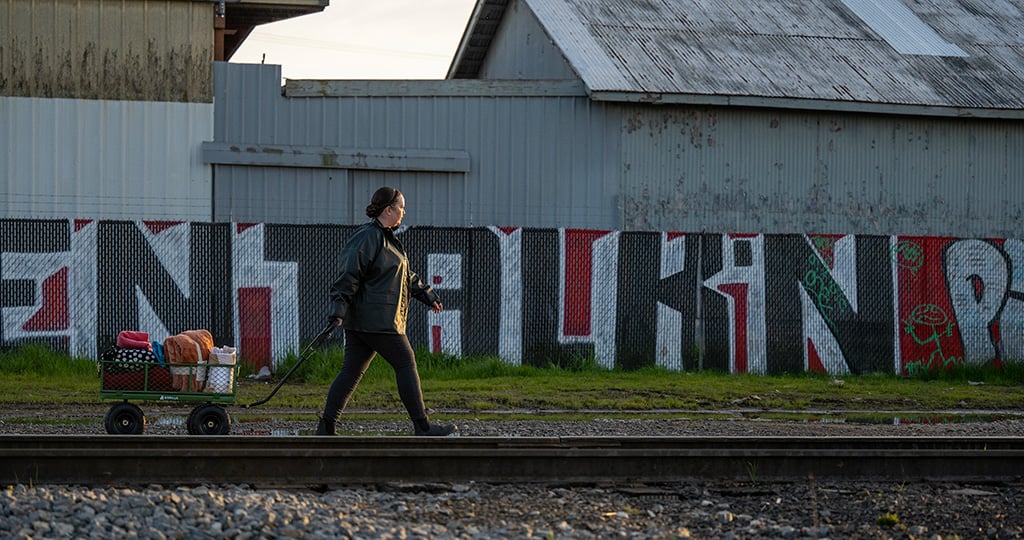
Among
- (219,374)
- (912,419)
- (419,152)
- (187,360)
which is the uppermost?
(419,152)

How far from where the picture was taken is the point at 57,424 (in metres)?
11.2

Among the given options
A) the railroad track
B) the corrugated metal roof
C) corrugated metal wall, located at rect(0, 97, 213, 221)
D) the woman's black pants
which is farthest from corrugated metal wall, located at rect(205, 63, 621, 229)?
the railroad track

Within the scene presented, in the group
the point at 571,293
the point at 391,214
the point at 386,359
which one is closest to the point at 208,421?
the point at 386,359

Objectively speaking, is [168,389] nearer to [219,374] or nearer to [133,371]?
[133,371]

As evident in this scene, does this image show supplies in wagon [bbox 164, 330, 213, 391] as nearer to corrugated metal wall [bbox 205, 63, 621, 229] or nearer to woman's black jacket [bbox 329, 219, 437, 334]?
woman's black jacket [bbox 329, 219, 437, 334]

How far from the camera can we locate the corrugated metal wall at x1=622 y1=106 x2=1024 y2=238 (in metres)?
20.6

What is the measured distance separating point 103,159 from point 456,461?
43.0 feet

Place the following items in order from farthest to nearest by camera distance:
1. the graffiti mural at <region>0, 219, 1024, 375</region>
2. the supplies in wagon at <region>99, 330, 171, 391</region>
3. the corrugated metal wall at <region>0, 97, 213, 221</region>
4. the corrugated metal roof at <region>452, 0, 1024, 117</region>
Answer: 1. the corrugated metal roof at <region>452, 0, 1024, 117</region>
2. the corrugated metal wall at <region>0, 97, 213, 221</region>
3. the graffiti mural at <region>0, 219, 1024, 375</region>
4. the supplies in wagon at <region>99, 330, 171, 391</region>

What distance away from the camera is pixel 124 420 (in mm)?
9914

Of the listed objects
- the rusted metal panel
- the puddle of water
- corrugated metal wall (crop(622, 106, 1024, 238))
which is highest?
the rusted metal panel

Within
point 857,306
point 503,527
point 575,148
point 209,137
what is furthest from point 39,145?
point 503,527

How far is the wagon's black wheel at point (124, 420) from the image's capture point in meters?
9.84

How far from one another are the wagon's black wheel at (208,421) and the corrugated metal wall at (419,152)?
958cm

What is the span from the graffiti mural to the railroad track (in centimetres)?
831
